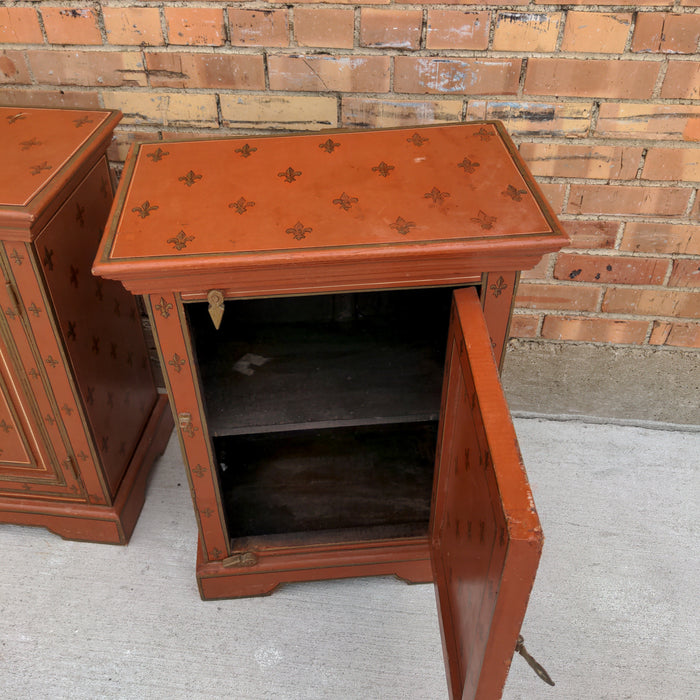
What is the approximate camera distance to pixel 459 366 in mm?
1050

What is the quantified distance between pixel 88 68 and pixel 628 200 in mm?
1352

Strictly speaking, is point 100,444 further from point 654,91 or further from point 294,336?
point 654,91

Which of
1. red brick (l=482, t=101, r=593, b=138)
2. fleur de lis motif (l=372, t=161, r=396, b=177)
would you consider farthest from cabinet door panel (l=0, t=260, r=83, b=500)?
red brick (l=482, t=101, r=593, b=138)

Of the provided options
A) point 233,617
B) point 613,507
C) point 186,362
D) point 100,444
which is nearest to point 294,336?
point 186,362

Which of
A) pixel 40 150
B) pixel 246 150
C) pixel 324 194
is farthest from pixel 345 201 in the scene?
pixel 40 150

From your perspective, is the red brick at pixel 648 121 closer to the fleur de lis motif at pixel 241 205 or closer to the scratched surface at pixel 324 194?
the scratched surface at pixel 324 194

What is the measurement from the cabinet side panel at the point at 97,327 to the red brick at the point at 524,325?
41.3 inches

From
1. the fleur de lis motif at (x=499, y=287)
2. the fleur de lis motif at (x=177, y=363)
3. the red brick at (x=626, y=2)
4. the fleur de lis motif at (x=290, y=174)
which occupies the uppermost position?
the red brick at (x=626, y=2)

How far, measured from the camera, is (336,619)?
4.85ft

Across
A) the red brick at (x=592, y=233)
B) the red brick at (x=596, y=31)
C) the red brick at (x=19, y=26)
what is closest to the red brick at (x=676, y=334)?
the red brick at (x=592, y=233)

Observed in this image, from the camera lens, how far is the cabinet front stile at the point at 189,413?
1.08 meters

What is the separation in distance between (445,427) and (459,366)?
219 mm

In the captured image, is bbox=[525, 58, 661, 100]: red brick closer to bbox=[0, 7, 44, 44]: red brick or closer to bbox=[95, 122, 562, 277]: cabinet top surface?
bbox=[95, 122, 562, 277]: cabinet top surface

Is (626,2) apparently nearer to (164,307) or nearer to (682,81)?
(682,81)
